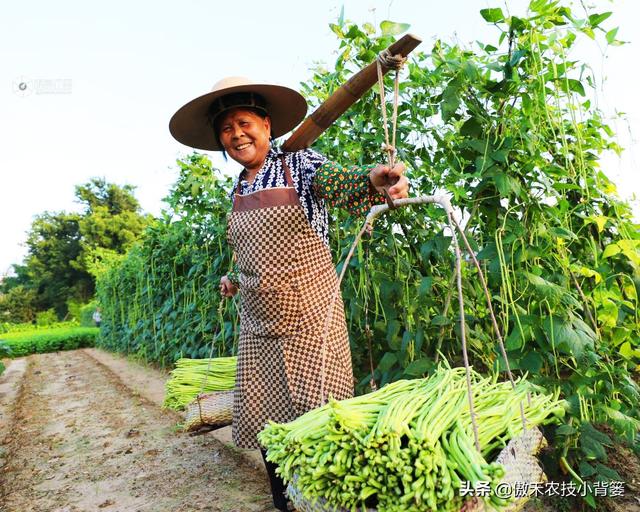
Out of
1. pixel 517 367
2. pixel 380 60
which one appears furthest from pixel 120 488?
pixel 380 60

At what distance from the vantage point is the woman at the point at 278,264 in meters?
1.71

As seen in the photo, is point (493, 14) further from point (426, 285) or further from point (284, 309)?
point (284, 309)

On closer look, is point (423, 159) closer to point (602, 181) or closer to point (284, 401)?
point (602, 181)

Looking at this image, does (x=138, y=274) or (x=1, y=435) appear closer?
(x=1, y=435)

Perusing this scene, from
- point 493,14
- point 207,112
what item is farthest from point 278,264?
point 493,14

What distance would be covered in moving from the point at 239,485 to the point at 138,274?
214 inches

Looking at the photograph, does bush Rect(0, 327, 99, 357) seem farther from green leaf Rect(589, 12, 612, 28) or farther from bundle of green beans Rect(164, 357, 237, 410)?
green leaf Rect(589, 12, 612, 28)

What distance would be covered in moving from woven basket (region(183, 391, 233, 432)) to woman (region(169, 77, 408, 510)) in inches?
6.1

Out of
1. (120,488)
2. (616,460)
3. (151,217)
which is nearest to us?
(616,460)

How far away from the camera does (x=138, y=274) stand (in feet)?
24.0

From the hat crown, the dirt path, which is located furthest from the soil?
the hat crown

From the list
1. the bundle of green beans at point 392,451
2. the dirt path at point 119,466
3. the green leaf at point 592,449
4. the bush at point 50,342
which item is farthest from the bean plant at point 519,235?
the bush at point 50,342

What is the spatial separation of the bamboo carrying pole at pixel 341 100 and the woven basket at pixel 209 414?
41.6 inches

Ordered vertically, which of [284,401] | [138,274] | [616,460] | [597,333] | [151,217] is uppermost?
[151,217]
